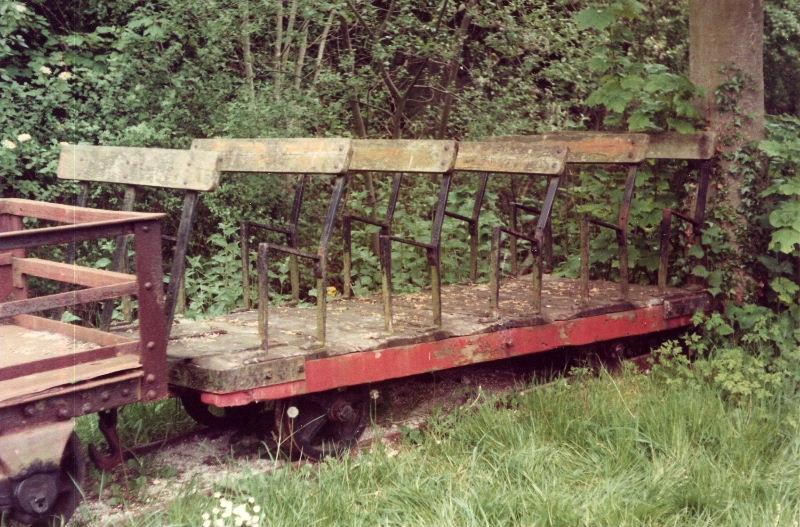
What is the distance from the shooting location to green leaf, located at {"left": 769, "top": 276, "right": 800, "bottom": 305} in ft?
22.0

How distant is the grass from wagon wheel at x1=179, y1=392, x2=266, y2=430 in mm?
929

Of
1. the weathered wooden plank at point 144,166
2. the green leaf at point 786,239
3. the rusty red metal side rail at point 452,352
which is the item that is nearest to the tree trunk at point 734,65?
the green leaf at point 786,239

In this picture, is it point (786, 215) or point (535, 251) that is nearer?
point (535, 251)

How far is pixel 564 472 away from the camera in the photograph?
4.72 metres

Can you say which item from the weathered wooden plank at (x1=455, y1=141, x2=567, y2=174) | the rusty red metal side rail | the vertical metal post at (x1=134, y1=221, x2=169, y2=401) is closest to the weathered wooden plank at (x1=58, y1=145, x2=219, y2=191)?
the vertical metal post at (x1=134, y1=221, x2=169, y2=401)

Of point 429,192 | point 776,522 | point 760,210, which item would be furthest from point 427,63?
point 776,522

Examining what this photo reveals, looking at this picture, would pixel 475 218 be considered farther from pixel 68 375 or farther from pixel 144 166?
pixel 68 375

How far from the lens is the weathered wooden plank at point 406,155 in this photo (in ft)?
17.3

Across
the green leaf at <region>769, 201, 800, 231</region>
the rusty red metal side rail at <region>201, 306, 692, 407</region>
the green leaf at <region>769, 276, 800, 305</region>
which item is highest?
the green leaf at <region>769, 201, 800, 231</region>

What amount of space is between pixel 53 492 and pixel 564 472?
2416 mm

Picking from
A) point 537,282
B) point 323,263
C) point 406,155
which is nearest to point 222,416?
point 323,263

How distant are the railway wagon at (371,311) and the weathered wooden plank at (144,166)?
0.01 meters

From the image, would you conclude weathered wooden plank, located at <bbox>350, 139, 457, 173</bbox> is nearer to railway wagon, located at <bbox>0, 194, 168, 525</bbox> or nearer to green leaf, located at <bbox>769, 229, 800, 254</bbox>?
railway wagon, located at <bbox>0, 194, 168, 525</bbox>

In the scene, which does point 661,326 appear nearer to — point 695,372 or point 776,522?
point 695,372
